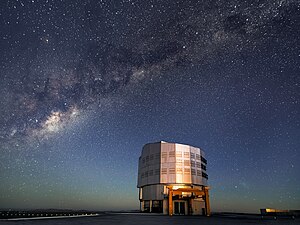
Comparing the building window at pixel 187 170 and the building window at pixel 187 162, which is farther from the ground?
the building window at pixel 187 162

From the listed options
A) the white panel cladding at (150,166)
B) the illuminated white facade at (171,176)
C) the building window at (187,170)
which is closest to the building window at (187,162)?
the illuminated white facade at (171,176)

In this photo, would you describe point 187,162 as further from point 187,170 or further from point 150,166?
point 150,166

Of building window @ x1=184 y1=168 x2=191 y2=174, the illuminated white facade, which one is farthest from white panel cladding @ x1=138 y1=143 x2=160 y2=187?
building window @ x1=184 y1=168 x2=191 y2=174

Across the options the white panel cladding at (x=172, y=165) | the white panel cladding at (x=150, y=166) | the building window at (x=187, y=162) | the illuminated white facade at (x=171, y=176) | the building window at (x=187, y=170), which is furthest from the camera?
the white panel cladding at (x=150, y=166)

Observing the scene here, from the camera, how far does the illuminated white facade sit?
50.9 metres

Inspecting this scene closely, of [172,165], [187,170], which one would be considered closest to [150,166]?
[172,165]

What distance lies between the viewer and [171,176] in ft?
170

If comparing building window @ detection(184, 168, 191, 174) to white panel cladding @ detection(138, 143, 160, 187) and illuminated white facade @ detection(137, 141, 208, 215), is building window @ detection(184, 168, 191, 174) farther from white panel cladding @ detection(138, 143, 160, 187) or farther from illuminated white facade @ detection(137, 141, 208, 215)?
white panel cladding @ detection(138, 143, 160, 187)

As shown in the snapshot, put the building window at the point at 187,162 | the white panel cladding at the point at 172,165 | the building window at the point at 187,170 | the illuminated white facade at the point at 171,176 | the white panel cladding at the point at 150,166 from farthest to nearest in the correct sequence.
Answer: the white panel cladding at the point at 150,166, the building window at the point at 187,162, the building window at the point at 187,170, the white panel cladding at the point at 172,165, the illuminated white facade at the point at 171,176

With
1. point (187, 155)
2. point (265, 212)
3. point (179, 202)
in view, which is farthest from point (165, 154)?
point (265, 212)

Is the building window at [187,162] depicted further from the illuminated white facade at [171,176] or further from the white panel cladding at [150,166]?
the white panel cladding at [150,166]

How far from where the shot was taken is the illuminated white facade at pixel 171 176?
50938mm

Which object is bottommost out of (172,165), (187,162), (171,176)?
(171,176)

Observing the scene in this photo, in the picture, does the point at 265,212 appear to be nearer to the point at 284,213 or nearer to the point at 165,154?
the point at 284,213
